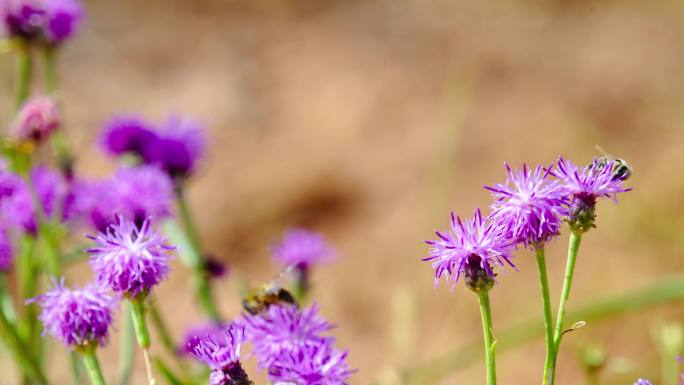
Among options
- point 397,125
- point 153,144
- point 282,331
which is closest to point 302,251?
point 153,144

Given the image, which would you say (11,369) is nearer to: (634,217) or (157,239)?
(157,239)

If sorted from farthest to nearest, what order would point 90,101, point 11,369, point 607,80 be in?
point 90,101 → point 607,80 → point 11,369

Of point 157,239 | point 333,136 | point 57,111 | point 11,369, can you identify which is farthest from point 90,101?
point 157,239

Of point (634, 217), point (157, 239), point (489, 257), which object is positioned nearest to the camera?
point (489, 257)

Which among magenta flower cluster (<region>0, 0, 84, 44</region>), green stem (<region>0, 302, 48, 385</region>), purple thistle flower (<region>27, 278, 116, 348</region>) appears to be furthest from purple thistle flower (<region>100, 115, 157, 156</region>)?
purple thistle flower (<region>27, 278, 116, 348</region>)

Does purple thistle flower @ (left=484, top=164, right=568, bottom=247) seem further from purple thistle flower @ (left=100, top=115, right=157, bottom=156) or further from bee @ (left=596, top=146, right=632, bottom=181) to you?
purple thistle flower @ (left=100, top=115, right=157, bottom=156)

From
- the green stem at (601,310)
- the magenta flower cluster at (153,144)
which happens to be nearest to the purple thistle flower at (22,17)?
the magenta flower cluster at (153,144)

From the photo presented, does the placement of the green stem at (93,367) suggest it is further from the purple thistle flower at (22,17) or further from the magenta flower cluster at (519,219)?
the purple thistle flower at (22,17)
